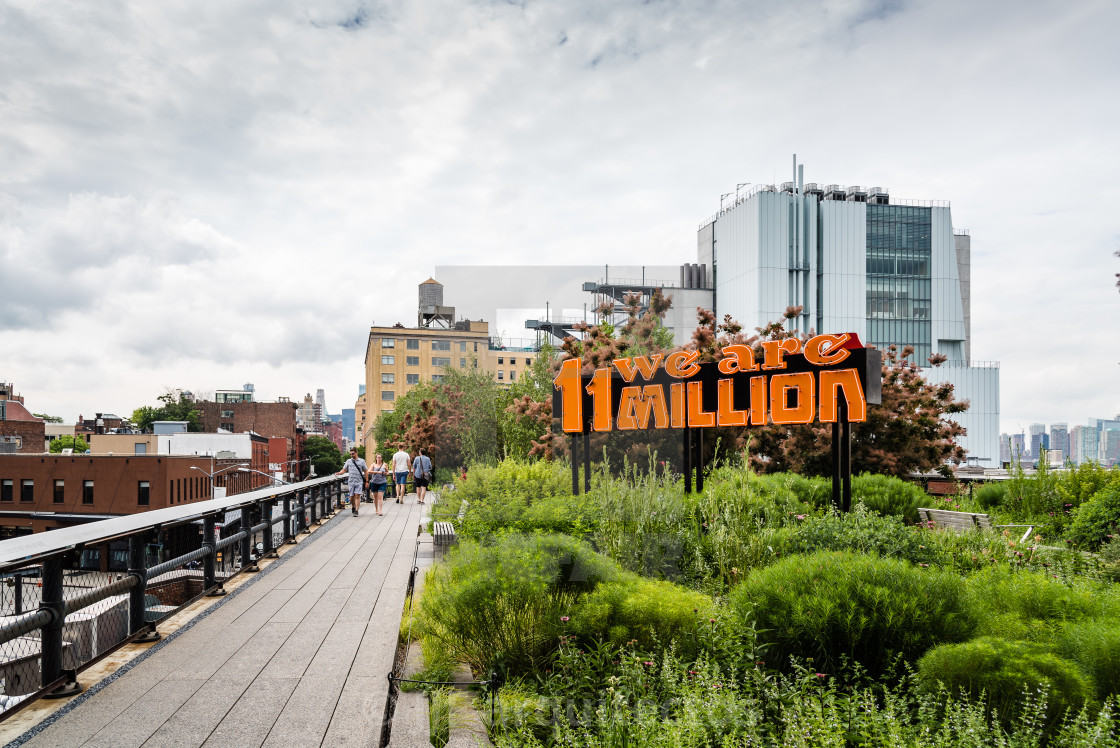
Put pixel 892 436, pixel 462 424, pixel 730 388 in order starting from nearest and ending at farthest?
pixel 730 388 < pixel 892 436 < pixel 462 424

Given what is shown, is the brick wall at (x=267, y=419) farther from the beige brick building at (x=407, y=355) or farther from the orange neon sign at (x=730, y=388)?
the orange neon sign at (x=730, y=388)

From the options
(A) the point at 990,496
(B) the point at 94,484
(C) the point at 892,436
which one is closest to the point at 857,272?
(C) the point at 892,436

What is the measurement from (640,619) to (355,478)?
11.9 metres

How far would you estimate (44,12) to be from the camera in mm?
10570

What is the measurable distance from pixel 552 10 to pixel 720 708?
1226 centimetres

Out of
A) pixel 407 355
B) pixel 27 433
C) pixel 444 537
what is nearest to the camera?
pixel 444 537

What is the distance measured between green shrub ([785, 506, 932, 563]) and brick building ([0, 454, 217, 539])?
64069mm

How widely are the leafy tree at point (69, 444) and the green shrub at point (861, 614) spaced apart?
378 ft

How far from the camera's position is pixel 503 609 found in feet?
13.6

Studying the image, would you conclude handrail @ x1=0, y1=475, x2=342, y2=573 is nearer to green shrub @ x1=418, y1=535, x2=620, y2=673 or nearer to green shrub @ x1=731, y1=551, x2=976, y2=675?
green shrub @ x1=418, y1=535, x2=620, y2=673

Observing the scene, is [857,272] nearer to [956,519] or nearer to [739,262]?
[739,262]

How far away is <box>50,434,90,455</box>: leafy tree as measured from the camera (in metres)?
98.2

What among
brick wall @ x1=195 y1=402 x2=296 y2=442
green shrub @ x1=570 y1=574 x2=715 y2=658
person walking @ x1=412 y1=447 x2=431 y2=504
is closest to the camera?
green shrub @ x1=570 y1=574 x2=715 y2=658

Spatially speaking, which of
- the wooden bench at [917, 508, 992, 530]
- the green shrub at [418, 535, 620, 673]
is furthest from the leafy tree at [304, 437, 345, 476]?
the green shrub at [418, 535, 620, 673]
